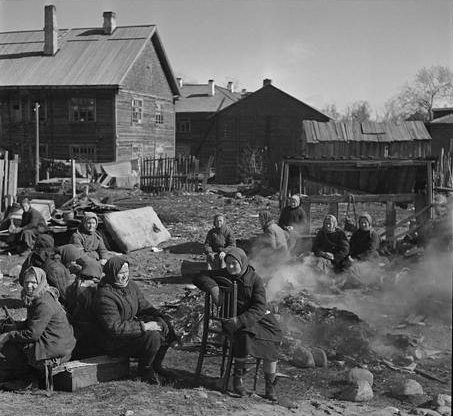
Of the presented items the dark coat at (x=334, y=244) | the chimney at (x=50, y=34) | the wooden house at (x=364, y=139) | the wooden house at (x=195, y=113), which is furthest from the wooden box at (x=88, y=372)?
the wooden house at (x=195, y=113)

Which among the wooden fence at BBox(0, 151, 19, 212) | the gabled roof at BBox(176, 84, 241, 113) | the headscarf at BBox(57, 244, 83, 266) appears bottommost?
the headscarf at BBox(57, 244, 83, 266)

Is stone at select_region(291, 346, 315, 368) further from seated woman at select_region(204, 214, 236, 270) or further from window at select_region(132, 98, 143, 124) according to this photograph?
window at select_region(132, 98, 143, 124)

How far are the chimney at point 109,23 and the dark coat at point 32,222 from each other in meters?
21.2

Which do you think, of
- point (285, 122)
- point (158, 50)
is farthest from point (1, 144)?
point (285, 122)

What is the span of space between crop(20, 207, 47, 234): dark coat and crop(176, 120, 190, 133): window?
30540 mm

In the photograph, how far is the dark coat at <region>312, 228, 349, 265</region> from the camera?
9070 mm

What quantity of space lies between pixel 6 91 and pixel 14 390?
27.3 meters

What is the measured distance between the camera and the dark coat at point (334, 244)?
9.07m

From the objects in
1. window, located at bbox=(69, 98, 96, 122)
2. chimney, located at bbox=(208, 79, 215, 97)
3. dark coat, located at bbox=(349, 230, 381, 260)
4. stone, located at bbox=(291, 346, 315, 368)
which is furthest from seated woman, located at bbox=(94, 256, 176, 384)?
chimney, located at bbox=(208, 79, 215, 97)

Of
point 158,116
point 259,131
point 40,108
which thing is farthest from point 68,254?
point 259,131

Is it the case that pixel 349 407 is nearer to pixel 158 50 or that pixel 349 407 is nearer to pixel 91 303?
pixel 91 303

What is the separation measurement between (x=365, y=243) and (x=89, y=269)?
14.0ft

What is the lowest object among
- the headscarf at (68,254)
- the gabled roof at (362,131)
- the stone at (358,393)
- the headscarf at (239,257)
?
the stone at (358,393)

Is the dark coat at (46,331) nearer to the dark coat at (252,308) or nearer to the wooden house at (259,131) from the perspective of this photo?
the dark coat at (252,308)
